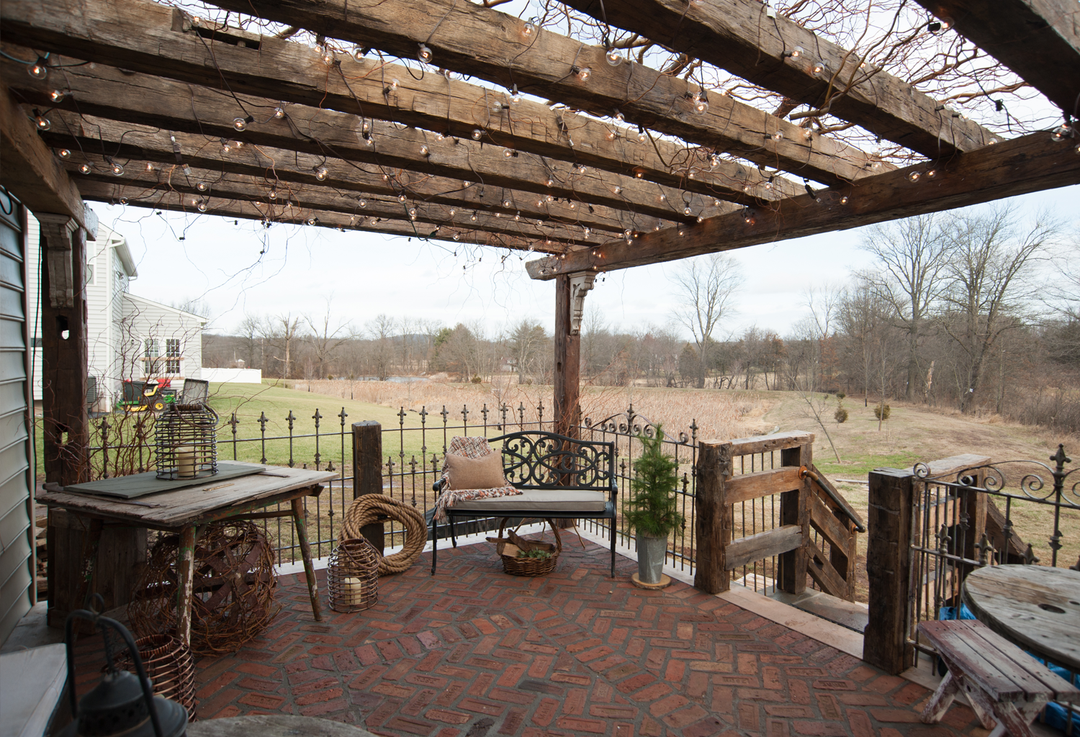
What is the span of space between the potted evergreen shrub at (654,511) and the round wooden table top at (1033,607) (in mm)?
1751

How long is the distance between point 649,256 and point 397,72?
2572mm

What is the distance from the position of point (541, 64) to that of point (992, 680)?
2655 millimetres

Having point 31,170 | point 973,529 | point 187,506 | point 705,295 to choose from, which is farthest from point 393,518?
point 705,295

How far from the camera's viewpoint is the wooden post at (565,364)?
500 centimetres

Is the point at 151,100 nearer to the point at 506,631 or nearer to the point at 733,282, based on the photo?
the point at 506,631

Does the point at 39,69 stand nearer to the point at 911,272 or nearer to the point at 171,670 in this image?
the point at 171,670

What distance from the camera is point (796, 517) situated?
4.06 meters

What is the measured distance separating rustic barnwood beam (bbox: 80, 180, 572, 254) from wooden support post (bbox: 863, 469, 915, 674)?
303 cm

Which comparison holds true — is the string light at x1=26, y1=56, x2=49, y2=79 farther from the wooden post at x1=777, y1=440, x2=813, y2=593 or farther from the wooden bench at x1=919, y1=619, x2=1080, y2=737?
the wooden post at x1=777, y1=440, x2=813, y2=593

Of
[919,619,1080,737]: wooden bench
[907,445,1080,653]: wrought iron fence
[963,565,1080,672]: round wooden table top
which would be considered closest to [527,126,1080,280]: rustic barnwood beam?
[907,445,1080,653]: wrought iron fence

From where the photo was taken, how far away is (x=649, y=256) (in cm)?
427

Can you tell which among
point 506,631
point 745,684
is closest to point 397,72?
point 506,631

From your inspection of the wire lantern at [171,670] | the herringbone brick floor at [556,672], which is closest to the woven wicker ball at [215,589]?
the herringbone brick floor at [556,672]

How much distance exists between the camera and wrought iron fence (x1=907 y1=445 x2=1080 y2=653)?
87.7 inches
